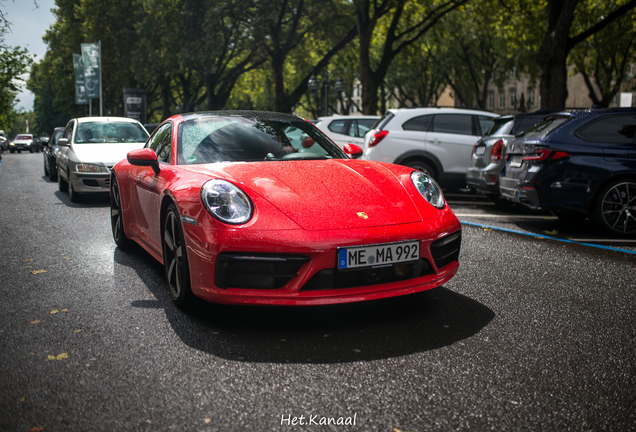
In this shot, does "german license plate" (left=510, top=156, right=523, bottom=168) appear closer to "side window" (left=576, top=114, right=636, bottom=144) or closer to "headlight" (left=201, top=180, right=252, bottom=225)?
"side window" (left=576, top=114, right=636, bottom=144)

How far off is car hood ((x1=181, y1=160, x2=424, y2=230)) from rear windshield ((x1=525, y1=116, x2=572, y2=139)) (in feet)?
12.6

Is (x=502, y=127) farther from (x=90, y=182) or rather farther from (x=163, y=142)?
(x=90, y=182)

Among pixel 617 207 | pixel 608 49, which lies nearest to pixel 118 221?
pixel 617 207

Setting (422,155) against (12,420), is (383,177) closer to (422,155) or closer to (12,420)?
(12,420)

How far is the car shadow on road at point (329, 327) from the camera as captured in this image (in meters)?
3.18

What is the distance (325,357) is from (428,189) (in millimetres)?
1580

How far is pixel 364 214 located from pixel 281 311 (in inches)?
33.7

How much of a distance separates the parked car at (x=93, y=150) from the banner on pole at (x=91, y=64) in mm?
20560

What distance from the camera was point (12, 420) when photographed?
2443 millimetres

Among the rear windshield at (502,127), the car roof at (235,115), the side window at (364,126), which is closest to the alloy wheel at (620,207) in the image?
the rear windshield at (502,127)

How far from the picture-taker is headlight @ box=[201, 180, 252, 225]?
11.4 feet

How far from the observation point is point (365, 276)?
11.4 ft

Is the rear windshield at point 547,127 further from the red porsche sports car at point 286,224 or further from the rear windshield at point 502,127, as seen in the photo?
the red porsche sports car at point 286,224

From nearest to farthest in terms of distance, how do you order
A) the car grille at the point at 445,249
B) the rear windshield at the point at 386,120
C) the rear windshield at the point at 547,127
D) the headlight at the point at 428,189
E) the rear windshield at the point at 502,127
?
the car grille at the point at 445,249
the headlight at the point at 428,189
the rear windshield at the point at 547,127
the rear windshield at the point at 502,127
the rear windshield at the point at 386,120
